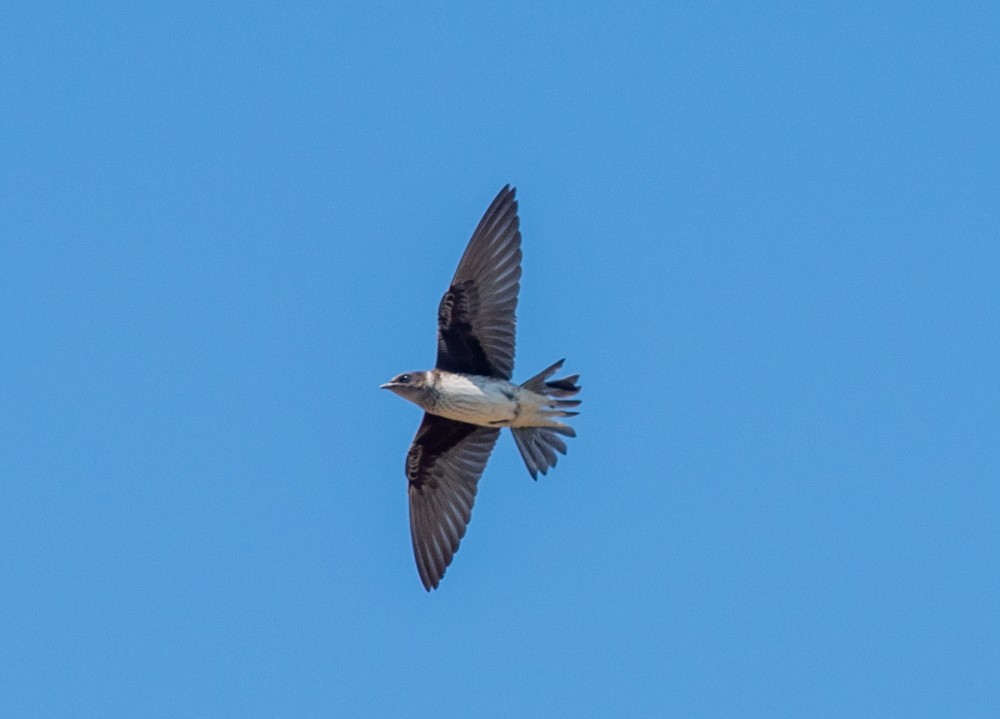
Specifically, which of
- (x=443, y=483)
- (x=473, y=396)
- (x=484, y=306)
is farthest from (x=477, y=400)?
(x=443, y=483)

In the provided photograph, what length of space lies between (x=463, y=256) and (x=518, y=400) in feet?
4.00

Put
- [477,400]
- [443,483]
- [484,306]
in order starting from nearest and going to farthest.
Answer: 1. [477,400]
2. [484,306]
3. [443,483]

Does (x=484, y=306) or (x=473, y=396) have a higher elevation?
(x=484, y=306)

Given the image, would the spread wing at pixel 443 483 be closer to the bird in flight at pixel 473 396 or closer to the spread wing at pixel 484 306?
the bird in flight at pixel 473 396

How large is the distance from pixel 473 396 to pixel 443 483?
1282 millimetres

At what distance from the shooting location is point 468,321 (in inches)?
538

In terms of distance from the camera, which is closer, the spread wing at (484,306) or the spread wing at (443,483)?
the spread wing at (484,306)

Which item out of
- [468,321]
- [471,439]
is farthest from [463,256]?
[471,439]

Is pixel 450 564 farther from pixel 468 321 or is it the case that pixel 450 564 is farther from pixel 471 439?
pixel 468 321

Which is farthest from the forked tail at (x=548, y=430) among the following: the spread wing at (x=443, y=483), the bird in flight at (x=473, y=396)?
the spread wing at (x=443, y=483)

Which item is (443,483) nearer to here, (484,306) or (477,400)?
(477,400)

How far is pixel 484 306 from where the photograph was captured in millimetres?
13664

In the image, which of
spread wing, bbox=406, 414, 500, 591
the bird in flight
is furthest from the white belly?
spread wing, bbox=406, 414, 500, 591

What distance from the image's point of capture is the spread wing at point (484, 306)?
1363cm
